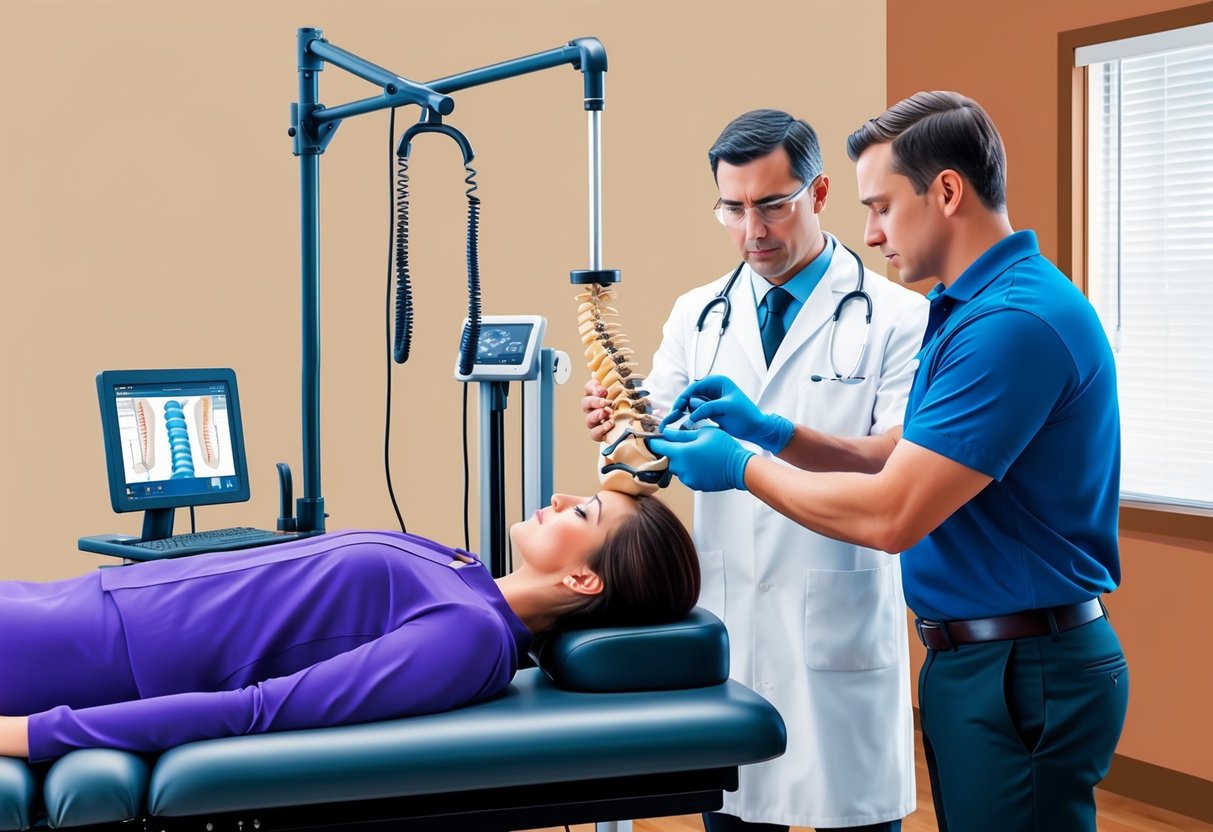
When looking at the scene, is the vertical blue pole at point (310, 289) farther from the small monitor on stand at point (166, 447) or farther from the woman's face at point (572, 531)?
the woman's face at point (572, 531)

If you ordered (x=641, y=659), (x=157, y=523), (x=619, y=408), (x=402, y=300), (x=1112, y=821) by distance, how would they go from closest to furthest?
(x=641, y=659)
(x=619, y=408)
(x=402, y=300)
(x=157, y=523)
(x=1112, y=821)

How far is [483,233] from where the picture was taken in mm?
3193

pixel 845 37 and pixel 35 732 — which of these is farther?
pixel 845 37

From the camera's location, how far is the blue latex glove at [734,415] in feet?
5.51

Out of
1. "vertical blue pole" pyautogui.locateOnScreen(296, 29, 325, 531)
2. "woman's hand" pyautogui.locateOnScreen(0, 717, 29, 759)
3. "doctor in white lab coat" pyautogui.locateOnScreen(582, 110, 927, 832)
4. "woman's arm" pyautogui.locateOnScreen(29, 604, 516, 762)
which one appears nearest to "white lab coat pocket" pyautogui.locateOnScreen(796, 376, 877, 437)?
"doctor in white lab coat" pyautogui.locateOnScreen(582, 110, 927, 832)

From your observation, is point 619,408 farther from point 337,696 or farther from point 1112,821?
point 1112,821

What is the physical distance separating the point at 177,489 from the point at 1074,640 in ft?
5.32

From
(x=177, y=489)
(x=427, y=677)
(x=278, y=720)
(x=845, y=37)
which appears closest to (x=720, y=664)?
(x=427, y=677)

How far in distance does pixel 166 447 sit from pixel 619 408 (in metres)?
1.00

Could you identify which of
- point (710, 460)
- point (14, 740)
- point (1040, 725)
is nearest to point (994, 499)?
point (1040, 725)

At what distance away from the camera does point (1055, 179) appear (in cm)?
303

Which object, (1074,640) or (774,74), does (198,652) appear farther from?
(774,74)

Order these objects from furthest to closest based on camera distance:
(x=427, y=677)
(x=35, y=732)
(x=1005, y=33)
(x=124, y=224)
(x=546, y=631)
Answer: (x=1005, y=33), (x=124, y=224), (x=546, y=631), (x=427, y=677), (x=35, y=732)

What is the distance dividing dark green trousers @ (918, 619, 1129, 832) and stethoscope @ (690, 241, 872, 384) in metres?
0.55
